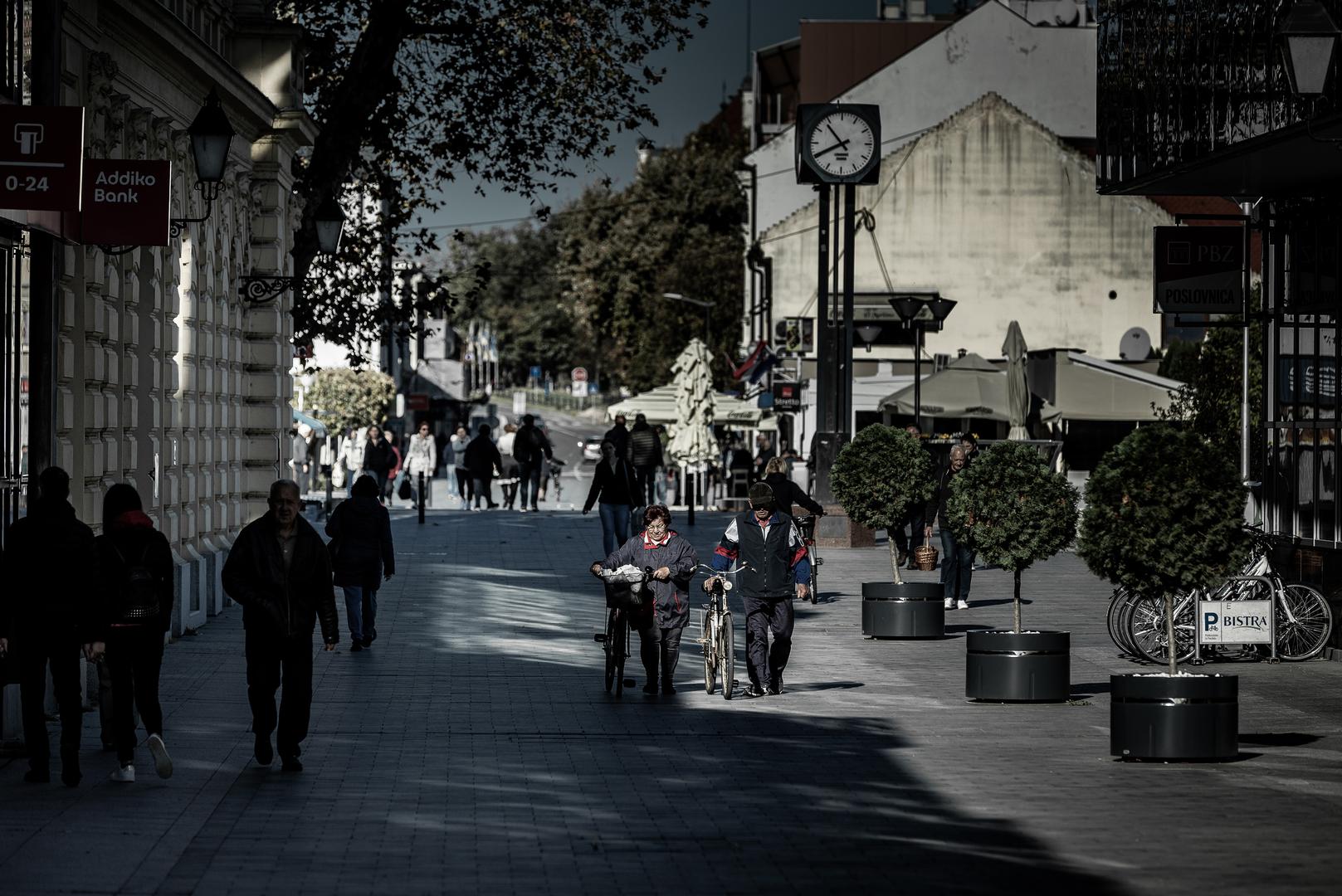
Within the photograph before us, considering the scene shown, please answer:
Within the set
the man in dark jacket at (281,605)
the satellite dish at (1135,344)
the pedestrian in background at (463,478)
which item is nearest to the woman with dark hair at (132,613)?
the man in dark jacket at (281,605)

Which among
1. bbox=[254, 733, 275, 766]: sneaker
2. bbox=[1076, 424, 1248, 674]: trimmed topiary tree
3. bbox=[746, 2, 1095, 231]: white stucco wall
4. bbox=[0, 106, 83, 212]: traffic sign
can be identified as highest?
bbox=[746, 2, 1095, 231]: white stucco wall

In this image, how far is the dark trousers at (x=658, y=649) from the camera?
14898 millimetres

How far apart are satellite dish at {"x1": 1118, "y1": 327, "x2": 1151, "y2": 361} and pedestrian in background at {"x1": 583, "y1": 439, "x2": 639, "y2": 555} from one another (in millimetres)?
28163

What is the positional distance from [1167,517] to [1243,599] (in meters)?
5.13

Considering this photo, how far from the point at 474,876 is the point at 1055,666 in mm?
6846

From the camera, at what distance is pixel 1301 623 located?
16953 millimetres

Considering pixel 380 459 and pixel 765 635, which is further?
pixel 380 459

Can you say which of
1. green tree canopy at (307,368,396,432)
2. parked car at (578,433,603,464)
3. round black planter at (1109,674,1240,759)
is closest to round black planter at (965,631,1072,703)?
round black planter at (1109,674,1240,759)

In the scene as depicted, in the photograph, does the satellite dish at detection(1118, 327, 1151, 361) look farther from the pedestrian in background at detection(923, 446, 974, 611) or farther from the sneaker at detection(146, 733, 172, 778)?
the sneaker at detection(146, 733, 172, 778)

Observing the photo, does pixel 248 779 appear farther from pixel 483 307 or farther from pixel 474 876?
pixel 483 307

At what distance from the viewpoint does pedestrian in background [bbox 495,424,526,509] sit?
41.7m

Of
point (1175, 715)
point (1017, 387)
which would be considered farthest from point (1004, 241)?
point (1175, 715)

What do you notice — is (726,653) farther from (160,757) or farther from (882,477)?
(882,477)

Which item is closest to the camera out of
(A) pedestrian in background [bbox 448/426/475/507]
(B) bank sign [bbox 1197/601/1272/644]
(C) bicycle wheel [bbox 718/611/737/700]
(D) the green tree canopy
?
(C) bicycle wheel [bbox 718/611/737/700]
